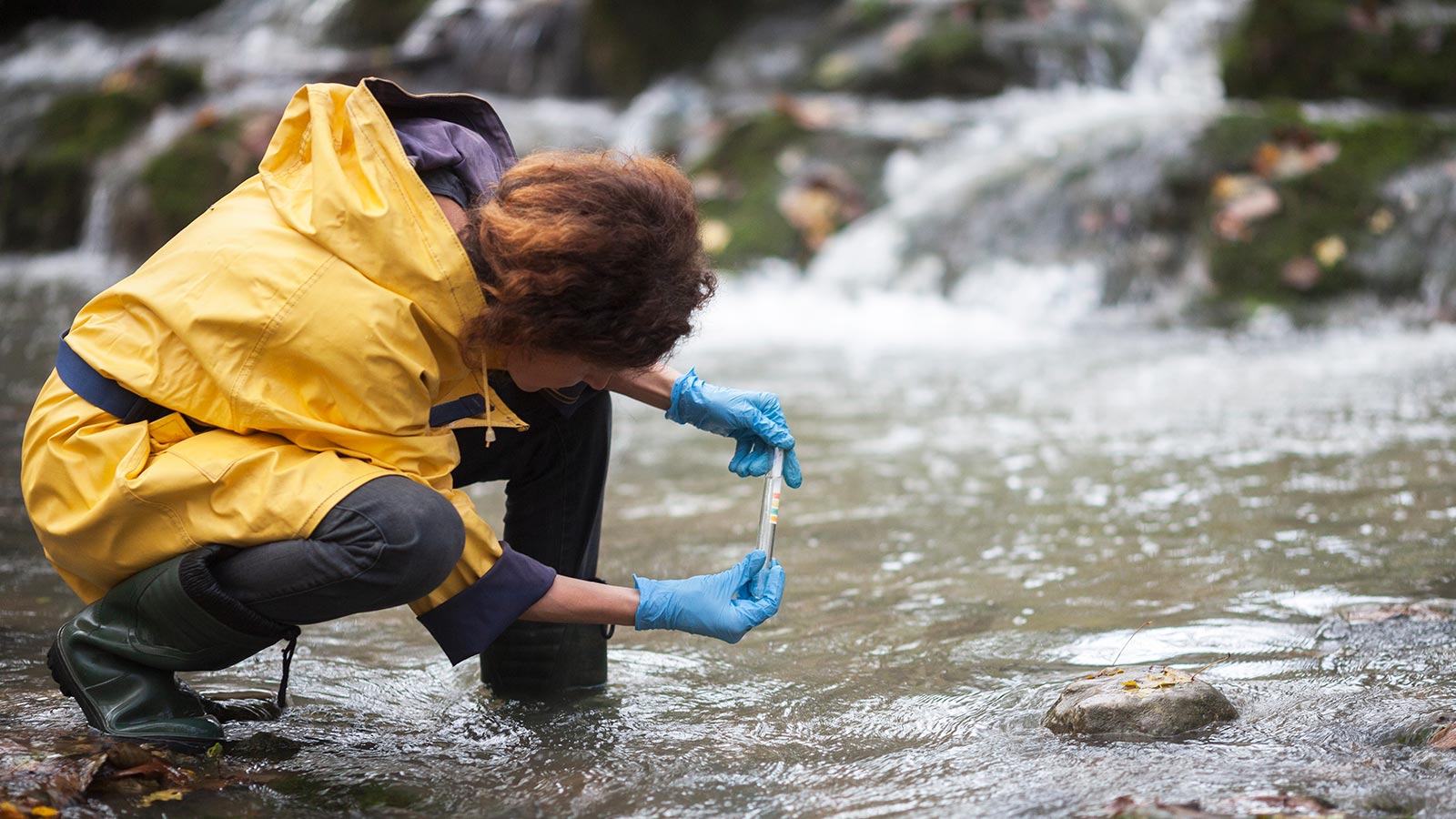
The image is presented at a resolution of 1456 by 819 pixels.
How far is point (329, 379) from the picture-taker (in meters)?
1.89

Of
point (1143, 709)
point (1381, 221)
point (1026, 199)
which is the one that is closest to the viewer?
point (1143, 709)

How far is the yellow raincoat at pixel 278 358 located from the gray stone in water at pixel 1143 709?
918 mm

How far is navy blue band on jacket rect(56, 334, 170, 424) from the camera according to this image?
197 cm

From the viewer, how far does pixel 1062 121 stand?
8.12m

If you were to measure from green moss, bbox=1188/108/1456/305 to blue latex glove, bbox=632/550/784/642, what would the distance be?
187 inches

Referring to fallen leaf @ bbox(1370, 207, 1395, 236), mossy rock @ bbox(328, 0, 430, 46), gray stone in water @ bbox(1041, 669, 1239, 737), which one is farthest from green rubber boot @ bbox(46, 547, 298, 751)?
mossy rock @ bbox(328, 0, 430, 46)

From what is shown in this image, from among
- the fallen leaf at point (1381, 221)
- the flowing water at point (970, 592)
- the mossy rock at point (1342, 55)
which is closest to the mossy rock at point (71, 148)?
the flowing water at point (970, 592)

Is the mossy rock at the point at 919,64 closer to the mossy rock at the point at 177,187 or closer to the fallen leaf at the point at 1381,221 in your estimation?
the fallen leaf at the point at 1381,221

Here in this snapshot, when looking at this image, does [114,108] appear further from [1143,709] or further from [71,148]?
[1143,709]

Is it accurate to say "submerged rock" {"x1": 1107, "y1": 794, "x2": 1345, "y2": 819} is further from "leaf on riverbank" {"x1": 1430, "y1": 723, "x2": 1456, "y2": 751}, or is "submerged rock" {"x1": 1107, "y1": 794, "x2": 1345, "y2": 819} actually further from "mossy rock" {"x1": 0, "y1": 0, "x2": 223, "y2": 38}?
"mossy rock" {"x1": 0, "y1": 0, "x2": 223, "y2": 38}

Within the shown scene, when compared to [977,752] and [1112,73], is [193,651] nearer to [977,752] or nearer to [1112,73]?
[977,752]

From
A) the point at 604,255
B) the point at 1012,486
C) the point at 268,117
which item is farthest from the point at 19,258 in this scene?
the point at 604,255

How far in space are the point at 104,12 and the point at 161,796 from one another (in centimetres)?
1578

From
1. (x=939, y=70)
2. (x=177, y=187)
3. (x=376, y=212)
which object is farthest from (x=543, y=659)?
(x=177, y=187)
